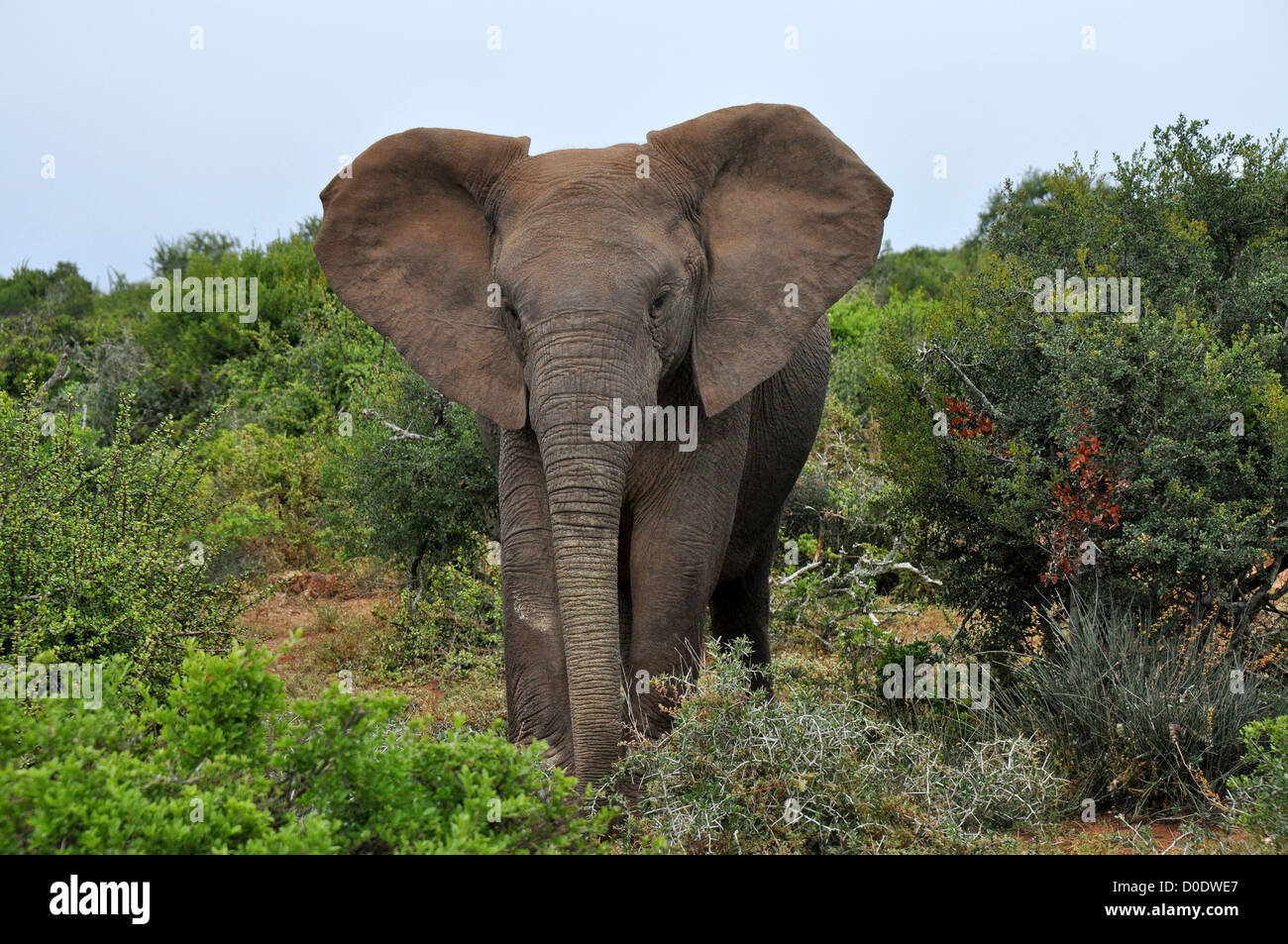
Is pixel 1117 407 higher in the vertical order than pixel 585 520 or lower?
higher

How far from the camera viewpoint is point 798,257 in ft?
21.5

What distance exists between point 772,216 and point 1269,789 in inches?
132

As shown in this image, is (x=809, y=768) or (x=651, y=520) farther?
(x=651, y=520)

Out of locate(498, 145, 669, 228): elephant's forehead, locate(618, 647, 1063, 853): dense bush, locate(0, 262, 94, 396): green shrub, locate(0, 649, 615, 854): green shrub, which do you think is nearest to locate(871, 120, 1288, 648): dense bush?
locate(618, 647, 1063, 853): dense bush

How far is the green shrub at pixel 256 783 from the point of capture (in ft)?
12.1

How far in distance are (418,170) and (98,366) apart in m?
13.6

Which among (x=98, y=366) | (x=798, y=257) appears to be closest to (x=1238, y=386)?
(x=798, y=257)

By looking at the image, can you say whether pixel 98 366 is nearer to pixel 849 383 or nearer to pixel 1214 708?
pixel 849 383

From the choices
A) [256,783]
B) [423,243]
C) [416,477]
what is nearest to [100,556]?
[423,243]

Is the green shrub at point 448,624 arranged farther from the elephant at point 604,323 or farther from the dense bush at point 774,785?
the dense bush at point 774,785

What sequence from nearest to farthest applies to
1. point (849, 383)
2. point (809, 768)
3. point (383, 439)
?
point (809, 768)
point (383, 439)
point (849, 383)

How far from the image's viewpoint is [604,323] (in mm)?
5586

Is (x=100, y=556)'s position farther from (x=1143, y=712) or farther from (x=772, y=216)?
(x=1143, y=712)

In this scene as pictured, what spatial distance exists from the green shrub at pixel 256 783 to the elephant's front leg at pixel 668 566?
5.52 feet
